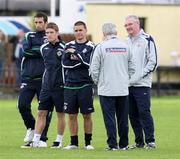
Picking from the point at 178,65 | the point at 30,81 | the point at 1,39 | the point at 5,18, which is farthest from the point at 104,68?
the point at 5,18

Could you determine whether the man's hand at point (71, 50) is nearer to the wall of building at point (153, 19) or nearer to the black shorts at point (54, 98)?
the black shorts at point (54, 98)

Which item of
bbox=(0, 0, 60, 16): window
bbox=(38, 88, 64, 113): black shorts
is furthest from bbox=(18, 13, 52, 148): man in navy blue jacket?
bbox=(0, 0, 60, 16): window

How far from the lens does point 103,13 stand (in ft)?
138

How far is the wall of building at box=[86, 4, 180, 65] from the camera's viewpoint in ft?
138

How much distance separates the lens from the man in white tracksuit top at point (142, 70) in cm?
1767

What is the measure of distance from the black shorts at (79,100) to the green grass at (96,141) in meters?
0.68

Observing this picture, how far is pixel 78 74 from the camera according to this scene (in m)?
17.3

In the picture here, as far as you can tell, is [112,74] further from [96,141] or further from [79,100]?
[96,141]

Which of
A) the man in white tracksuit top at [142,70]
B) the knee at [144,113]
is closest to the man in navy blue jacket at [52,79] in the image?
the man in white tracksuit top at [142,70]

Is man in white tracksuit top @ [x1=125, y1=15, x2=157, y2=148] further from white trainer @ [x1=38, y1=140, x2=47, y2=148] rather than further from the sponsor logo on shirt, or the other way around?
white trainer @ [x1=38, y1=140, x2=47, y2=148]

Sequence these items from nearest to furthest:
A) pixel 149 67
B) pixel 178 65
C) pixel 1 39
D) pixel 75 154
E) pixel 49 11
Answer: pixel 75 154 → pixel 149 67 → pixel 1 39 → pixel 178 65 → pixel 49 11

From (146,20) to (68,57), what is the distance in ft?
82.5

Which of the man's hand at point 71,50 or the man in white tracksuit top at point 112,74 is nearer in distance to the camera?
the man in white tracksuit top at point 112,74

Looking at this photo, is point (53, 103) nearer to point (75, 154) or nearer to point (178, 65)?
point (75, 154)
